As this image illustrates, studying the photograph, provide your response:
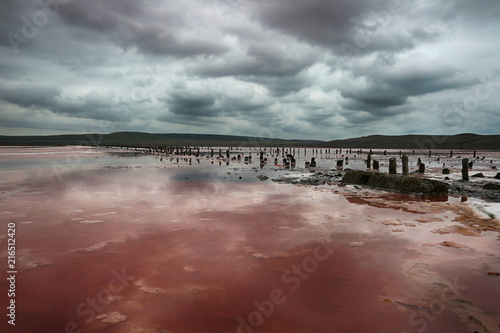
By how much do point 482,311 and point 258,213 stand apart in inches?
306

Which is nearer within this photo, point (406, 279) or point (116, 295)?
point (116, 295)

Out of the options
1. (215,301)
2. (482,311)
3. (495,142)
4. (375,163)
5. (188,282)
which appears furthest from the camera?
(495,142)

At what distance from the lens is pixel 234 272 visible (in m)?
6.30

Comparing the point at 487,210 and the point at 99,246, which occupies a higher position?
the point at 487,210

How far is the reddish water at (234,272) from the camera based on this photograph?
4.58 metres

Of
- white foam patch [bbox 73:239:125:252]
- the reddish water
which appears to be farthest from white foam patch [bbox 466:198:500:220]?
white foam patch [bbox 73:239:125:252]

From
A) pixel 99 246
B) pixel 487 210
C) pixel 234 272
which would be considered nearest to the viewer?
pixel 234 272

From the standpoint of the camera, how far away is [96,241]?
8.07 metres

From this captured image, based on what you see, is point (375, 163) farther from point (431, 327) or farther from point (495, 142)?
point (495, 142)

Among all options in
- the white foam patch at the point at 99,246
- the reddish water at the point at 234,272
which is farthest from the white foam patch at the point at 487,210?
the white foam patch at the point at 99,246

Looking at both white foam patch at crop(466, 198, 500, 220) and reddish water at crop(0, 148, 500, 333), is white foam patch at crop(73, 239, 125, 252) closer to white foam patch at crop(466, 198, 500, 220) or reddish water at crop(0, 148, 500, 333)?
reddish water at crop(0, 148, 500, 333)

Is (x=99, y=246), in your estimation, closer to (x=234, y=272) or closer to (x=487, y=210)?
(x=234, y=272)

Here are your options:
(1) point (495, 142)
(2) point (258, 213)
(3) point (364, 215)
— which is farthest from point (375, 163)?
(1) point (495, 142)

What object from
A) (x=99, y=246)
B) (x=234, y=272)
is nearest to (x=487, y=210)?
(x=234, y=272)
